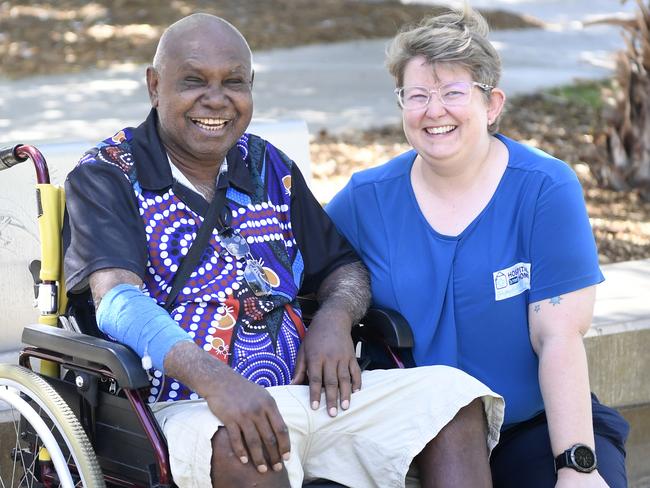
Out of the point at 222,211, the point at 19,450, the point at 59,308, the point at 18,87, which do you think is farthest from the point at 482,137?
the point at 18,87

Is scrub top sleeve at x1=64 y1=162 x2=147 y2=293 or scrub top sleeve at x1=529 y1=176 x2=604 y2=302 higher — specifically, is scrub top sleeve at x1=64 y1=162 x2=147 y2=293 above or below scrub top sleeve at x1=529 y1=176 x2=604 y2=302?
above

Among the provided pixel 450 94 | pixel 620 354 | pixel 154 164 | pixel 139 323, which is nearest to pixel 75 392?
pixel 139 323

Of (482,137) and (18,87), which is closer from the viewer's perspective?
(482,137)

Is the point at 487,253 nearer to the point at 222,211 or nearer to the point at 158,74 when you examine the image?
the point at 222,211

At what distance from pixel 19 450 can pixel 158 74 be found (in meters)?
1.17

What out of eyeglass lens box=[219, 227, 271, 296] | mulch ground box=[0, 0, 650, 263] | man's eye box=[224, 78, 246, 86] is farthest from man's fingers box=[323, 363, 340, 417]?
mulch ground box=[0, 0, 650, 263]

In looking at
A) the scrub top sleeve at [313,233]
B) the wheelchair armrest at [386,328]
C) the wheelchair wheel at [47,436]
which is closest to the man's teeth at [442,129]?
the scrub top sleeve at [313,233]

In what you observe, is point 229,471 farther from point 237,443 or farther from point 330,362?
point 330,362

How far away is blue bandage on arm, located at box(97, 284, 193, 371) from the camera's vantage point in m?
2.92

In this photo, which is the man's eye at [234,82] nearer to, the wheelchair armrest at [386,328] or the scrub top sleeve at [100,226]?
the scrub top sleeve at [100,226]

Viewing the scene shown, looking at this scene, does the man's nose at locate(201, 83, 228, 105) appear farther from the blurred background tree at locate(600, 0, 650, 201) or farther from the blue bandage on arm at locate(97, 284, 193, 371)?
the blurred background tree at locate(600, 0, 650, 201)

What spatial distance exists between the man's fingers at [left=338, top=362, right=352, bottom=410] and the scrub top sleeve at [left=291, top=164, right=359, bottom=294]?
0.46m

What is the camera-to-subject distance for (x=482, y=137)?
11.6 feet

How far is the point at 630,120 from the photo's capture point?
24.1 ft
